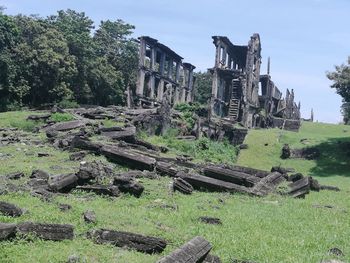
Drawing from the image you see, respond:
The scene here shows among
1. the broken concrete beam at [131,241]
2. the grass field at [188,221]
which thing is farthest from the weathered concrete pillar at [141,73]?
the broken concrete beam at [131,241]

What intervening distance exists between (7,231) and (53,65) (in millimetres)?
37379

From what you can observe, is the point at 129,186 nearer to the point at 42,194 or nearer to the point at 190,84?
the point at 42,194

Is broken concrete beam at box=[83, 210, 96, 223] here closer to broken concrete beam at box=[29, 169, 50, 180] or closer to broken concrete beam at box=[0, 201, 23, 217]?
broken concrete beam at box=[0, 201, 23, 217]

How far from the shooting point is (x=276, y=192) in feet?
52.0

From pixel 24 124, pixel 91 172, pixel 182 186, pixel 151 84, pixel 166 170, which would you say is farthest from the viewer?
pixel 151 84

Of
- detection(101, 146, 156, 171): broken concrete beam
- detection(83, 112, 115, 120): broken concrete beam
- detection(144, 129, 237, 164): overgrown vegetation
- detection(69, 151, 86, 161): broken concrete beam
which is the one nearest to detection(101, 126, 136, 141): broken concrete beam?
detection(144, 129, 237, 164): overgrown vegetation

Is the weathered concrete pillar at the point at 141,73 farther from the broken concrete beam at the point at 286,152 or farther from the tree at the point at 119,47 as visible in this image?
the broken concrete beam at the point at 286,152

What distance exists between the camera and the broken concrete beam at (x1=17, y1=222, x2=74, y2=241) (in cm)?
764

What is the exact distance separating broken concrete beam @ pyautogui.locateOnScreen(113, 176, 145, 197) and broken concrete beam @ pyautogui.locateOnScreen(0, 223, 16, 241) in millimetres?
5288

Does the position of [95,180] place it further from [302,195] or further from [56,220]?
[302,195]

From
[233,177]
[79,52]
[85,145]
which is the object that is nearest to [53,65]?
[79,52]

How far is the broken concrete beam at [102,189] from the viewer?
12.1 m

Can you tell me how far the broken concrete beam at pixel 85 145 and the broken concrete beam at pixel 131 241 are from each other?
10.7 metres

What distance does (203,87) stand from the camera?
83938 millimetres
